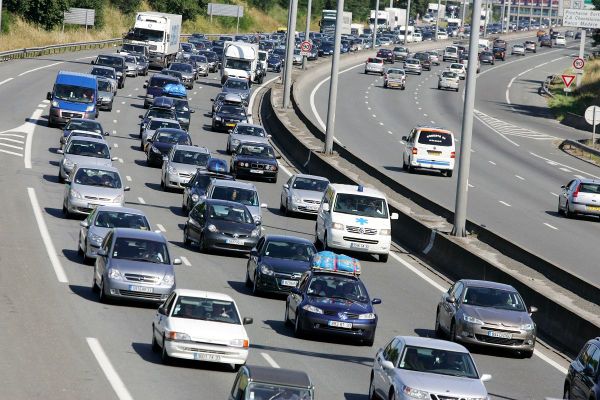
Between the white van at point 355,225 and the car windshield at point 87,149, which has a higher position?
the car windshield at point 87,149

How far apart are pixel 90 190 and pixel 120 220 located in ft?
22.1

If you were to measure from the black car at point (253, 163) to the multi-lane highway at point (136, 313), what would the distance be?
2.01ft

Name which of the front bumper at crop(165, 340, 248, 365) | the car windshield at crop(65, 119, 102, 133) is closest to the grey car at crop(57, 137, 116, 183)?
the car windshield at crop(65, 119, 102, 133)

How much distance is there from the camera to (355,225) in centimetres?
3788

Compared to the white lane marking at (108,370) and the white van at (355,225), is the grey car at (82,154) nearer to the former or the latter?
the white van at (355,225)

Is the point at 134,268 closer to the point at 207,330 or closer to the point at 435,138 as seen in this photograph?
the point at 207,330

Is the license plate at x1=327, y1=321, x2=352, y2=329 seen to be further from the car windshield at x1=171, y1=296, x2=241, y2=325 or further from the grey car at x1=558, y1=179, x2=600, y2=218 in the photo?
the grey car at x1=558, y1=179, x2=600, y2=218

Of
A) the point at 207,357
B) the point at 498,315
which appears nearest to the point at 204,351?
the point at 207,357

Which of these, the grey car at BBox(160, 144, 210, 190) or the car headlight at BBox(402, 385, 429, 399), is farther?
the grey car at BBox(160, 144, 210, 190)

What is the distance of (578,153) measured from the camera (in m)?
75.1

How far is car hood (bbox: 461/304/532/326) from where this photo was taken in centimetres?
2648

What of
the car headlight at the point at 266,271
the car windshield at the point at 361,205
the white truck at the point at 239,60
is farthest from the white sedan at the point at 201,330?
the white truck at the point at 239,60

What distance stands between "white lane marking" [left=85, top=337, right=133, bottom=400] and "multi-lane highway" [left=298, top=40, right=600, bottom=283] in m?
17.8

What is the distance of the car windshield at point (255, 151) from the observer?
52688 mm
